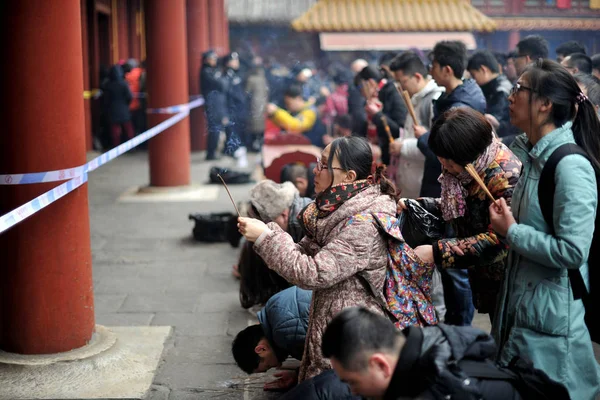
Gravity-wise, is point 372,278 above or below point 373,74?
below

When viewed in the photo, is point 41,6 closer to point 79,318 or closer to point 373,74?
point 79,318

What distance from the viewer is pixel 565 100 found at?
122 inches

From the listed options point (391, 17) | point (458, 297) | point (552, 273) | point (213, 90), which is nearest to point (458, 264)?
point (552, 273)

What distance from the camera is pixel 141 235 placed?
8461 mm

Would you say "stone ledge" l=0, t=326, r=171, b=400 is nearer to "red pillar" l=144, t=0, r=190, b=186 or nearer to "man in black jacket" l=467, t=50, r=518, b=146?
"man in black jacket" l=467, t=50, r=518, b=146

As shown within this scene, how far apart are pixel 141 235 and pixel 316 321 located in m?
5.20

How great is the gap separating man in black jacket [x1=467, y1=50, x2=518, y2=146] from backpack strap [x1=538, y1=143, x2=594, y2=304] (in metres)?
3.78

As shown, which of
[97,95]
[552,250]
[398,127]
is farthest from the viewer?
[97,95]

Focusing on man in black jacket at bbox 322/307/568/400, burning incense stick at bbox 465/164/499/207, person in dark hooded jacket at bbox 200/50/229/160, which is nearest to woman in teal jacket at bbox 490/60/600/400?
burning incense stick at bbox 465/164/499/207

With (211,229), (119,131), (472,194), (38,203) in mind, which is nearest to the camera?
(472,194)

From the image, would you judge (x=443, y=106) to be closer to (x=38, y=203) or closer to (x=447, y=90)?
(x=447, y=90)

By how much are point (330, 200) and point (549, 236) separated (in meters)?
0.84

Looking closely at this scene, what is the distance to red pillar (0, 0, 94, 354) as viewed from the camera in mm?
4406

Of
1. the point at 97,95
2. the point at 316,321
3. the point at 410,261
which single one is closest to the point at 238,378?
the point at 316,321
